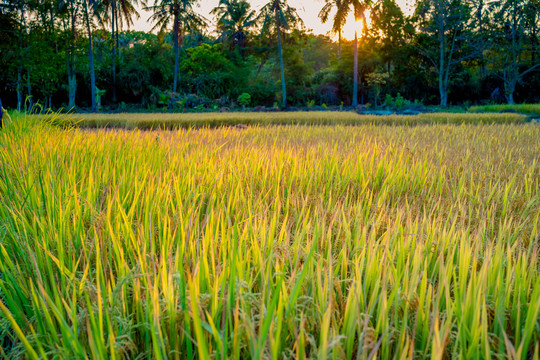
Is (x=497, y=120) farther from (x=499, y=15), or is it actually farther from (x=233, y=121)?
(x=499, y=15)

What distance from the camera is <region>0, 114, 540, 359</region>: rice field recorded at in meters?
0.50

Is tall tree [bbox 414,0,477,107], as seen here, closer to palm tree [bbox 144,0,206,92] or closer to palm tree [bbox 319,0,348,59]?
palm tree [bbox 319,0,348,59]

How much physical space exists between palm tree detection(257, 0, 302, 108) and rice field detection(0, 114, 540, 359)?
50.8ft

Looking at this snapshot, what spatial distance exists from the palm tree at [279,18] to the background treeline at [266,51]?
5cm

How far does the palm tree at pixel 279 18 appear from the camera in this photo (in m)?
16.2

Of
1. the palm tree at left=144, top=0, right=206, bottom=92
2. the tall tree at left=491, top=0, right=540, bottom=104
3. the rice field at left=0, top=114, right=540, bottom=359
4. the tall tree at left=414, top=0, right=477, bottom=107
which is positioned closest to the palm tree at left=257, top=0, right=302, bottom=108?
the palm tree at left=144, top=0, right=206, bottom=92

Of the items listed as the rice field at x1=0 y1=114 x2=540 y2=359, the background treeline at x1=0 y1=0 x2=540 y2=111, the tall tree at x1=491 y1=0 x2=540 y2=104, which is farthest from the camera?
the tall tree at x1=491 y1=0 x2=540 y2=104

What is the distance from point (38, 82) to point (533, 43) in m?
24.9

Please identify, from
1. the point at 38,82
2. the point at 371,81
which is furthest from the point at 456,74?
the point at 38,82

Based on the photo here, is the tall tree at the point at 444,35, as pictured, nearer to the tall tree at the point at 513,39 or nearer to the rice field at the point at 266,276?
the tall tree at the point at 513,39

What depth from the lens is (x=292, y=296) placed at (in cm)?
54

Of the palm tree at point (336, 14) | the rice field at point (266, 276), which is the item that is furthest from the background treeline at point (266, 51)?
the rice field at point (266, 276)

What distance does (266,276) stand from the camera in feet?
2.13

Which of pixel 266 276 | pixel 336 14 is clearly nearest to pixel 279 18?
pixel 336 14
